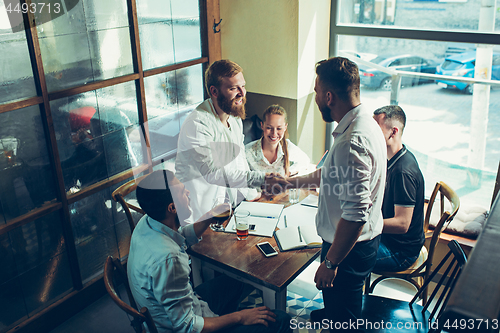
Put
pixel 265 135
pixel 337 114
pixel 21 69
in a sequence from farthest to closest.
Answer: pixel 265 135
pixel 21 69
pixel 337 114

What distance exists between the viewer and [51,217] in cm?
242

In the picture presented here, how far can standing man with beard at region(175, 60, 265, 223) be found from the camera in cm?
237

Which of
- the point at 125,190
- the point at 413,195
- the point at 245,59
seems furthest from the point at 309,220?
the point at 245,59

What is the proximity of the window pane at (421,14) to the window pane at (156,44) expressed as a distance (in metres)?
1.43

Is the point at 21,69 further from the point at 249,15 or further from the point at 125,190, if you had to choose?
the point at 249,15

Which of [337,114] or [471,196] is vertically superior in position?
[337,114]

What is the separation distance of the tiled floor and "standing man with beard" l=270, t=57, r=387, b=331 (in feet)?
2.80

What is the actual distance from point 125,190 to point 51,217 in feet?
1.50

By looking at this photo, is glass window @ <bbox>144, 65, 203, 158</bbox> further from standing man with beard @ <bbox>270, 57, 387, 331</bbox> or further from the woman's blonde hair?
standing man with beard @ <bbox>270, 57, 387, 331</bbox>

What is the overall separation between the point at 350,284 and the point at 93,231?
1.79 m

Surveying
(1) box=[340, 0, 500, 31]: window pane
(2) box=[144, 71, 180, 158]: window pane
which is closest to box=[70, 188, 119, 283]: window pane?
(2) box=[144, 71, 180, 158]: window pane

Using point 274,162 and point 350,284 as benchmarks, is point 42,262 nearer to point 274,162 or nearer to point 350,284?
point 274,162

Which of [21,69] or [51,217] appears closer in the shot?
[21,69]

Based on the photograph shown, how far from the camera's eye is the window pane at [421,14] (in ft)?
8.80
